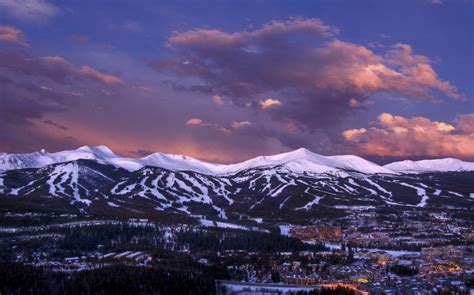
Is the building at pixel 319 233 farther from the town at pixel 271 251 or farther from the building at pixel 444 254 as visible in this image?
the building at pixel 444 254

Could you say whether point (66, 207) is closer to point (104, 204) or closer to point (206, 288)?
point (104, 204)

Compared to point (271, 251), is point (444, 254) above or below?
above

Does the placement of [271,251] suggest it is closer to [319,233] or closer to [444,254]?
[444,254]

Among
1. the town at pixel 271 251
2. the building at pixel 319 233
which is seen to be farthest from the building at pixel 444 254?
the building at pixel 319 233

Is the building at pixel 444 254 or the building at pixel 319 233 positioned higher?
the building at pixel 319 233

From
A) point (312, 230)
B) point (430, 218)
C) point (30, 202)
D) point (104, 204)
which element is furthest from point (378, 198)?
point (30, 202)

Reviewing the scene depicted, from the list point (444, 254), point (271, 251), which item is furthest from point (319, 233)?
point (444, 254)

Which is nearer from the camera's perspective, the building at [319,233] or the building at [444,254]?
the building at [444,254]

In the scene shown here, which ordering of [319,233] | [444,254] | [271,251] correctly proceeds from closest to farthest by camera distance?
[444,254] < [271,251] < [319,233]

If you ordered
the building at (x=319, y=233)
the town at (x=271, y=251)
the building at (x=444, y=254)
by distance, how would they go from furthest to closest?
1. the building at (x=319, y=233)
2. the building at (x=444, y=254)
3. the town at (x=271, y=251)

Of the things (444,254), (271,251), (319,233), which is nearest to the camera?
(444,254)

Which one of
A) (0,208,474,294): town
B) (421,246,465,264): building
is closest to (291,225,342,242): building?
(0,208,474,294): town

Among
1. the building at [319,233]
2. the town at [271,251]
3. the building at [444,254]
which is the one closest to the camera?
the town at [271,251]
